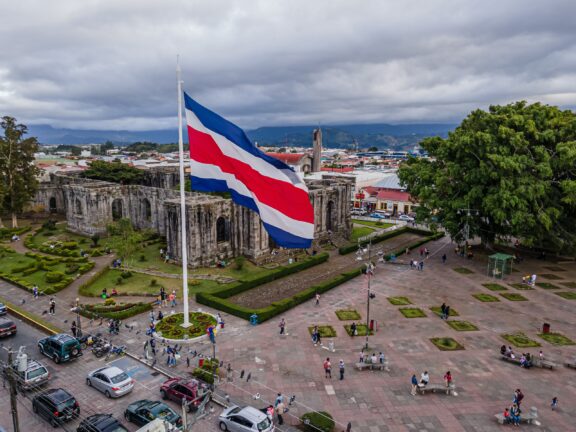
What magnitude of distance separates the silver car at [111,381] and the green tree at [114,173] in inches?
2421

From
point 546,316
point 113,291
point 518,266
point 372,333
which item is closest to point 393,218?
point 518,266

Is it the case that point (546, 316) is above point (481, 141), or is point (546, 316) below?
below

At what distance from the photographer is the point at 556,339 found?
108 ft

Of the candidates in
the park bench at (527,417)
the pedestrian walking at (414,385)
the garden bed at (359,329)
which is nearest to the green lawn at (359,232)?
the garden bed at (359,329)

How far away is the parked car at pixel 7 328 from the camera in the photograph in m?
32.4

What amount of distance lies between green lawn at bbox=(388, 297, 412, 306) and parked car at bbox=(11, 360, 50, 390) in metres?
29.5

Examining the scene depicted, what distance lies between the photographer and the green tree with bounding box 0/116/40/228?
64.1 m

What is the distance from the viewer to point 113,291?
41125 millimetres

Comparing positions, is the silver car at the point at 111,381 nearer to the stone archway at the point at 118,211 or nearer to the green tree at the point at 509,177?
the green tree at the point at 509,177

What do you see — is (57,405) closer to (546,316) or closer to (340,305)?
(340,305)

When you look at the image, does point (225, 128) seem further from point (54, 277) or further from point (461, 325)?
point (54, 277)

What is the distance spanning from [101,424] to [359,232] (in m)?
55.4

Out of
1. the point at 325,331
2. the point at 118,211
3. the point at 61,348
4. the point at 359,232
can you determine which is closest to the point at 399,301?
the point at 325,331

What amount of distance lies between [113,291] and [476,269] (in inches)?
1666
